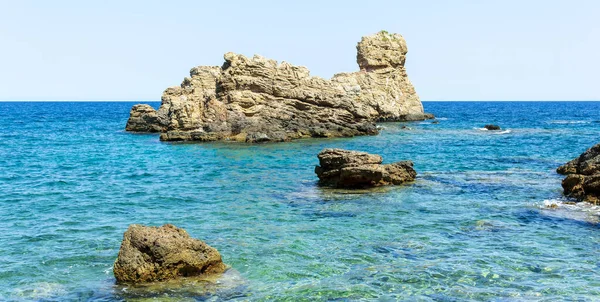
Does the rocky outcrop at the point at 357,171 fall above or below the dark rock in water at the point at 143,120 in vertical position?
below

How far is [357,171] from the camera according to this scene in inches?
1046

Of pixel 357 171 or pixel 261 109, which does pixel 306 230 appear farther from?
pixel 261 109

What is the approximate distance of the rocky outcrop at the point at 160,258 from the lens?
44.7ft

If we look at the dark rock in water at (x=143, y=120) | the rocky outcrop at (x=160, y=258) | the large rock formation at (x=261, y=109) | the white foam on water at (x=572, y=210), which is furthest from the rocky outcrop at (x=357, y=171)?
the dark rock in water at (x=143, y=120)

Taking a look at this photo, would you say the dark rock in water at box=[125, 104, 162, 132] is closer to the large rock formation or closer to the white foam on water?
the large rock formation

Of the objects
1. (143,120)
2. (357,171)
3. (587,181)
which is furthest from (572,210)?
(143,120)

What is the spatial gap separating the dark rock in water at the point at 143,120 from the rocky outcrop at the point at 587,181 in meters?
51.1

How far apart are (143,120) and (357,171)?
48950 millimetres

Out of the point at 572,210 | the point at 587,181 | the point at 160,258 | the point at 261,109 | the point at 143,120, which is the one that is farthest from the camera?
the point at 143,120

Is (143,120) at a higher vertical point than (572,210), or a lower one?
higher

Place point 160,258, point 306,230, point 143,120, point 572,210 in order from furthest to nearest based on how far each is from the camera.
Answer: point 143,120, point 572,210, point 306,230, point 160,258

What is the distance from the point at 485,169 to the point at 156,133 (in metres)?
43.1

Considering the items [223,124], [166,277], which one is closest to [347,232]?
[166,277]

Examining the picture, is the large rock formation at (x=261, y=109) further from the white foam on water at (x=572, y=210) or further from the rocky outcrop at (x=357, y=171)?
the white foam on water at (x=572, y=210)
